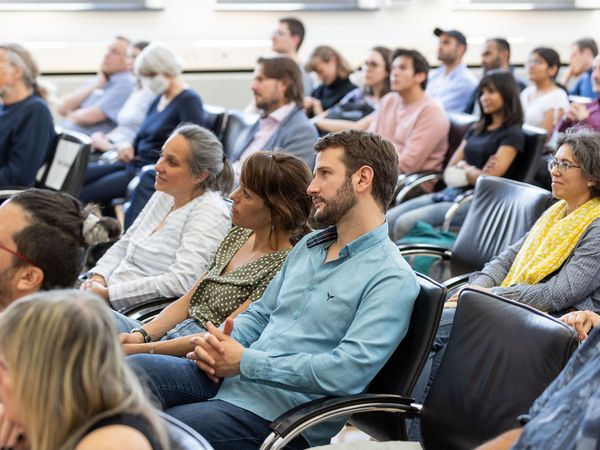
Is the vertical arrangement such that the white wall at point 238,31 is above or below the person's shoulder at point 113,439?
below

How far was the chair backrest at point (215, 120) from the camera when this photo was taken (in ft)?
17.5

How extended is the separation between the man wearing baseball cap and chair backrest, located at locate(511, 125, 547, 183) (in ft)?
6.65

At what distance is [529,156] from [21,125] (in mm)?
2423

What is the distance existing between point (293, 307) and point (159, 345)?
459 millimetres

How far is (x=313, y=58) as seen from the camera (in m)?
6.74

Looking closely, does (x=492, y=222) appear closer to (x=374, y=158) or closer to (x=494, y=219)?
(x=494, y=219)

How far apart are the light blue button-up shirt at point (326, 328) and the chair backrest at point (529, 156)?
2.18 m

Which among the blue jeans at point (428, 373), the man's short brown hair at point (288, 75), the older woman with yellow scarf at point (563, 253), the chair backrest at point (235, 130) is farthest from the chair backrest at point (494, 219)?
the chair backrest at point (235, 130)

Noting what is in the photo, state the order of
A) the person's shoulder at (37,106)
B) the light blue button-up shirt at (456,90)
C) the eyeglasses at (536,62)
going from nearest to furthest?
the person's shoulder at (37,106), the eyeglasses at (536,62), the light blue button-up shirt at (456,90)

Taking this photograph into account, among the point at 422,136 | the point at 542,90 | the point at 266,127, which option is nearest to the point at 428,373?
the point at 266,127

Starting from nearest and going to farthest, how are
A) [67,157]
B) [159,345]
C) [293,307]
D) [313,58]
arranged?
[293,307] → [159,345] → [67,157] → [313,58]

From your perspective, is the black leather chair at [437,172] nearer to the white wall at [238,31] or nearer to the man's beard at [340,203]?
the man's beard at [340,203]

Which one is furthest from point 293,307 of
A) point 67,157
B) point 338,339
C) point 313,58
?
point 313,58

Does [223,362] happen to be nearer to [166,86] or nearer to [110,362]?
[110,362]
